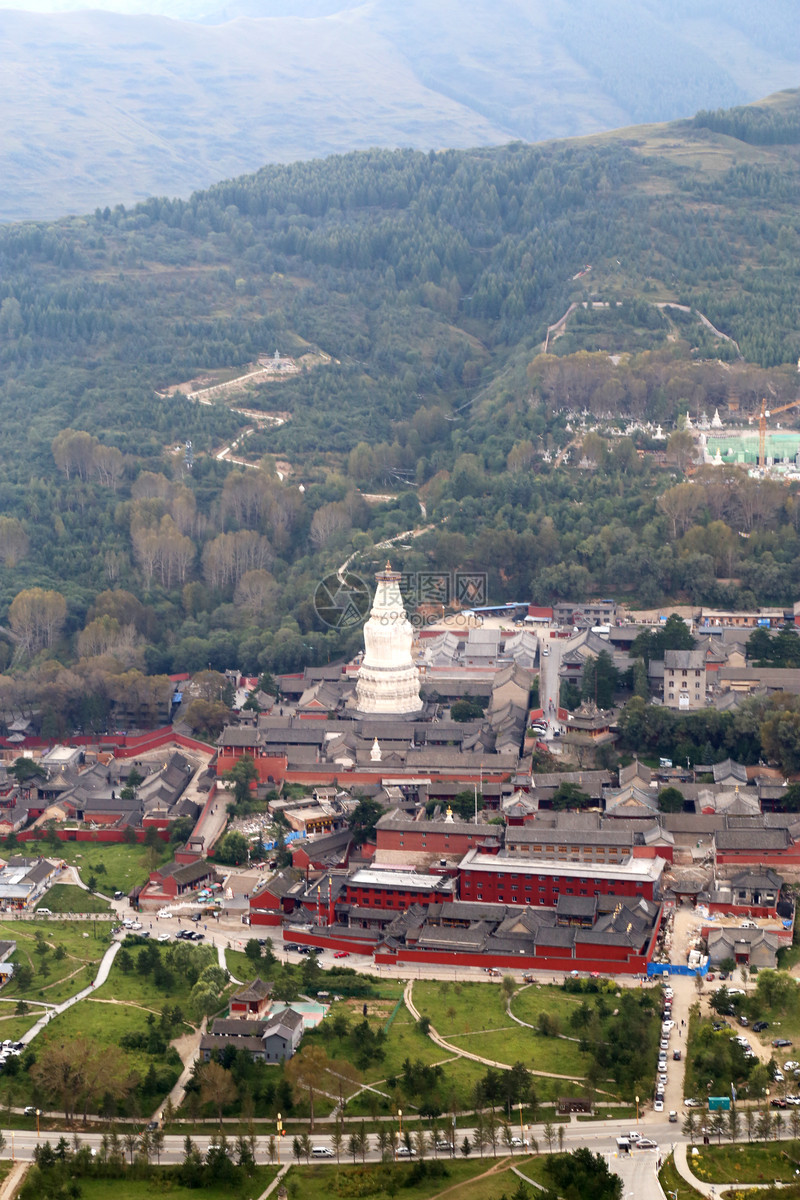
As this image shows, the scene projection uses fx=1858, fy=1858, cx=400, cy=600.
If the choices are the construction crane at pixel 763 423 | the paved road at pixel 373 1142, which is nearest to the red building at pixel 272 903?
the paved road at pixel 373 1142

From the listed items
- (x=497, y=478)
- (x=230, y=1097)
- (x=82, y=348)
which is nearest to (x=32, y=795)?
(x=230, y=1097)

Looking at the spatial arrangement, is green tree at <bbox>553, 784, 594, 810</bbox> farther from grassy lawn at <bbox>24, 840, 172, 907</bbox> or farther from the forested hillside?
the forested hillside

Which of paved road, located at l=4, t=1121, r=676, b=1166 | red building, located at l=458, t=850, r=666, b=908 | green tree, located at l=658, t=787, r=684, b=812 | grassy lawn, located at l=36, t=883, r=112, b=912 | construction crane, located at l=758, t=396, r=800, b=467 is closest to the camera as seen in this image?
paved road, located at l=4, t=1121, r=676, b=1166

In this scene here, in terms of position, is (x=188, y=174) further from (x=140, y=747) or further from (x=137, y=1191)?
(x=137, y=1191)

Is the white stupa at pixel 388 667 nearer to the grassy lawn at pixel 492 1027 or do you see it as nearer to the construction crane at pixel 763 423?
the grassy lawn at pixel 492 1027

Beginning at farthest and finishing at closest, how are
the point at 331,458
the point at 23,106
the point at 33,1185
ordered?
the point at 23,106 → the point at 331,458 → the point at 33,1185

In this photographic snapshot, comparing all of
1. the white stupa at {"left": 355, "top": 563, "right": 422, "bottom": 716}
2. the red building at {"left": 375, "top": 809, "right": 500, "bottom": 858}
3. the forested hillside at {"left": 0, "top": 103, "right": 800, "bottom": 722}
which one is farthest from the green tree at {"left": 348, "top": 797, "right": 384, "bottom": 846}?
the forested hillside at {"left": 0, "top": 103, "right": 800, "bottom": 722}

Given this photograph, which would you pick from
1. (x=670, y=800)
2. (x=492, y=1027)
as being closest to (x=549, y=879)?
(x=670, y=800)
